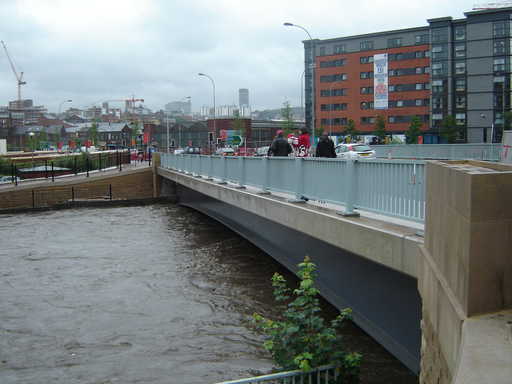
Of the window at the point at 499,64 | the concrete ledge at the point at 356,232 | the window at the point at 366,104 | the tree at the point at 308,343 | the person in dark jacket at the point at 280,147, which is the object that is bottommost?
the tree at the point at 308,343

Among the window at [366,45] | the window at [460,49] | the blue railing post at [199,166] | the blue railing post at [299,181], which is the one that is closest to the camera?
the blue railing post at [299,181]

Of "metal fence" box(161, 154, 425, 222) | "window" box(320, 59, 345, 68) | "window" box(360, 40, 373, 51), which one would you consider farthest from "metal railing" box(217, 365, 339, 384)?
"window" box(320, 59, 345, 68)

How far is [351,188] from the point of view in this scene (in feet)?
30.1

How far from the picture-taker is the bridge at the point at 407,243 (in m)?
4.32

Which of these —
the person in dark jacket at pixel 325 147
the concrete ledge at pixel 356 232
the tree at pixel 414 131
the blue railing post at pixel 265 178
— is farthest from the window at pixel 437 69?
the concrete ledge at pixel 356 232

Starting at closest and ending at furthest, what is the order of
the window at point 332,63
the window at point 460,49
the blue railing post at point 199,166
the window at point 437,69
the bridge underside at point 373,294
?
the bridge underside at point 373,294 < the blue railing post at point 199,166 < the window at point 460,49 < the window at point 437,69 < the window at point 332,63

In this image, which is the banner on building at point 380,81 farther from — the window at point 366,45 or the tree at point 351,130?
the window at point 366,45

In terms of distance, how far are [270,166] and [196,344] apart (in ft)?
15.9

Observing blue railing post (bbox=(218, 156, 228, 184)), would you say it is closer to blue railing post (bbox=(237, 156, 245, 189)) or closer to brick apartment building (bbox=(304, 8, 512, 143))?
blue railing post (bbox=(237, 156, 245, 189))

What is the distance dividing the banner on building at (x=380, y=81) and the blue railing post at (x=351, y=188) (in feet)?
254

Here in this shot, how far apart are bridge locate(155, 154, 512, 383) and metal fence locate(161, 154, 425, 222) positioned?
0.06 feet

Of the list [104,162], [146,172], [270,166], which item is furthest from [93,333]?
[104,162]

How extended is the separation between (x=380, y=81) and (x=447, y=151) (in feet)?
190

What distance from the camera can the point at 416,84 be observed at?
8975 centimetres
